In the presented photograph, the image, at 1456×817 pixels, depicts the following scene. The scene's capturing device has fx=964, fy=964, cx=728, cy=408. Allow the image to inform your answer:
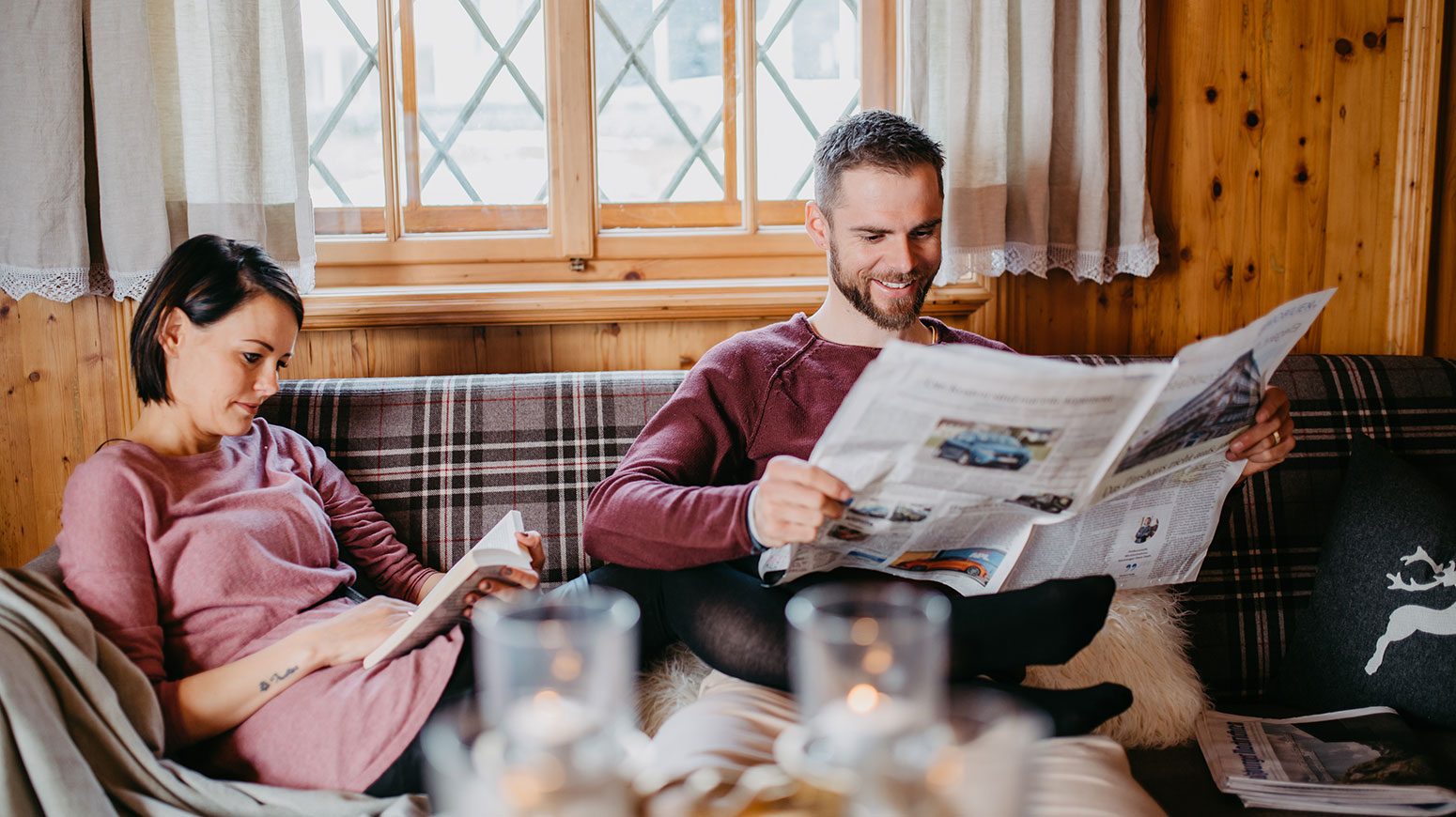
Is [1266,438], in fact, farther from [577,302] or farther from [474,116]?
[474,116]

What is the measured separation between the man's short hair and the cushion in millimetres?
725

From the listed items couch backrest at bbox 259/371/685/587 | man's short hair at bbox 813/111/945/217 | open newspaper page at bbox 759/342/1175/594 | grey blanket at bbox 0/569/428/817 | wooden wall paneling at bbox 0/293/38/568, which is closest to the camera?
open newspaper page at bbox 759/342/1175/594

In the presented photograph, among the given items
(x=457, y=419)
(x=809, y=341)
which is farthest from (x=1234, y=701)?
(x=457, y=419)

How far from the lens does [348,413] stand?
1618mm

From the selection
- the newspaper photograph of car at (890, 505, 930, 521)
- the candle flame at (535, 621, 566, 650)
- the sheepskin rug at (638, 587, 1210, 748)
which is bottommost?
the sheepskin rug at (638, 587, 1210, 748)

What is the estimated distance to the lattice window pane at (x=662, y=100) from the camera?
6.70 feet

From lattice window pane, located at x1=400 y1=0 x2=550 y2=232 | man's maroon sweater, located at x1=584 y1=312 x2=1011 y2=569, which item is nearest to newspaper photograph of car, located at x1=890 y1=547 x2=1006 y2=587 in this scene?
man's maroon sweater, located at x1=584 y1=312 x2=1011 y2=569

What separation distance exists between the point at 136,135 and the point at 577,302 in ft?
2.69

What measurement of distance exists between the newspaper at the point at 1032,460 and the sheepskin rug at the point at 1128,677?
12 cm

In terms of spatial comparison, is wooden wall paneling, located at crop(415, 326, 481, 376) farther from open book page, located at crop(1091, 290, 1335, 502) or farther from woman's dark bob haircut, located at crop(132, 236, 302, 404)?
open book page, located at crop(1091, 290, 1335, 502)

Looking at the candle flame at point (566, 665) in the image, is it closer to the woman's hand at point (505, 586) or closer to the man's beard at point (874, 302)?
the woman's hand at point (505, 586)

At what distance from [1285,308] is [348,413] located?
4.51 ft

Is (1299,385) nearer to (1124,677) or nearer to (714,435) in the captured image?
(1124,677)

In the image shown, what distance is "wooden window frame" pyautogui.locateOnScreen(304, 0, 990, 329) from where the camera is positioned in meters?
1.94
